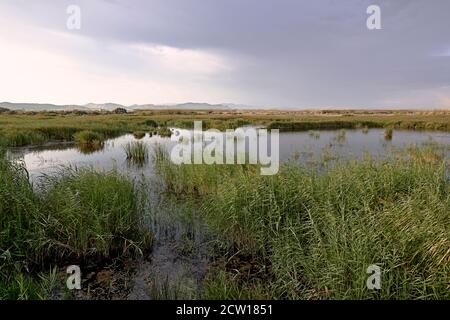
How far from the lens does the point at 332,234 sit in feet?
16.1

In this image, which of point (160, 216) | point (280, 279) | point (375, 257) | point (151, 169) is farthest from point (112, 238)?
point (151, 169)

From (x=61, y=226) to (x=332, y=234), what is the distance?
5.38m

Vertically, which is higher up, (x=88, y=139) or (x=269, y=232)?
(x=88, y=139)

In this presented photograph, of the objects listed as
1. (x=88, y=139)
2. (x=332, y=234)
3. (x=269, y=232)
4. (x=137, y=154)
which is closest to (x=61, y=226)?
(x=269, y=232)

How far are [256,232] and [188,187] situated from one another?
489cm

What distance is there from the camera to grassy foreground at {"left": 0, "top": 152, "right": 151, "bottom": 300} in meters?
5.61

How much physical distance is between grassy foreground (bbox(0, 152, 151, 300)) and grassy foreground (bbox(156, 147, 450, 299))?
6.75 feet

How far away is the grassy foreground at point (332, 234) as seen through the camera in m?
4.17

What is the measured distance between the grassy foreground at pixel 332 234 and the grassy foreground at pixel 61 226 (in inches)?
81.0

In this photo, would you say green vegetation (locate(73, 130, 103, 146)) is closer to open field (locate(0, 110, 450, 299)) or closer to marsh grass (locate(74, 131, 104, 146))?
marsh grass (locate(74, 131, 104, 146))

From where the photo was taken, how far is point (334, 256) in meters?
4.50

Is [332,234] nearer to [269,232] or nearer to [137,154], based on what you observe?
[269,232]

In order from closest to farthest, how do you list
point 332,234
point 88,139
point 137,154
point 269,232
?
point 332,234, point 269,232, point 137,154, point 88,139
